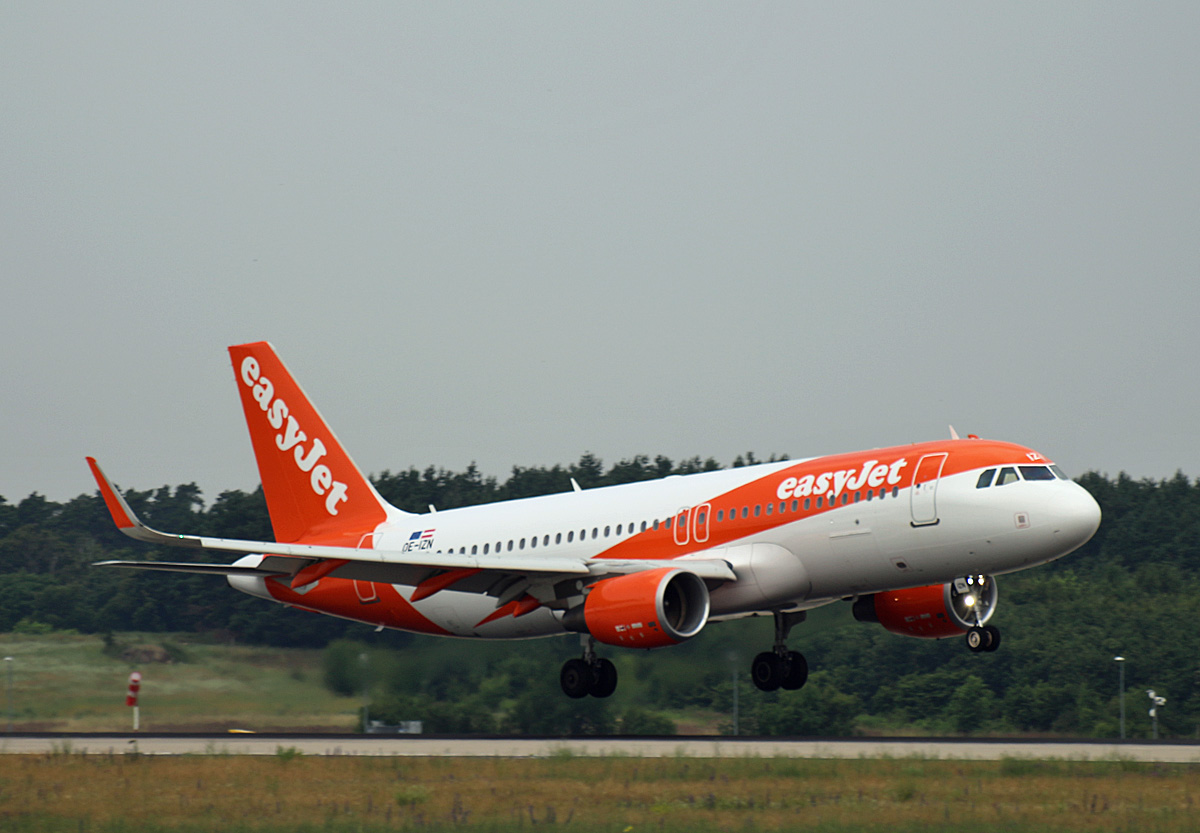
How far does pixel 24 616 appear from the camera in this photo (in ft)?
161

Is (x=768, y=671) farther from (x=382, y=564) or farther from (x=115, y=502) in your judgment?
(x=115, y=502)

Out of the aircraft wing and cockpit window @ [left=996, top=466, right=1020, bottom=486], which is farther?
the aircraft wing

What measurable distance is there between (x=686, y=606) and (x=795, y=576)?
7.10 feet

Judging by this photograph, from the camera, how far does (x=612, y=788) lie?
20625 mm

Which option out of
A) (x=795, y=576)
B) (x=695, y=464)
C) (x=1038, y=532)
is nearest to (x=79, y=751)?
(x=795, y=576)

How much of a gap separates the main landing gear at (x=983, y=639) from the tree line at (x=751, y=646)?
4394 millimetres

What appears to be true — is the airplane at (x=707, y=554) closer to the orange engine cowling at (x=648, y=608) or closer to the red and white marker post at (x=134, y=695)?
the orange engine cowling at (x=648, y=608)

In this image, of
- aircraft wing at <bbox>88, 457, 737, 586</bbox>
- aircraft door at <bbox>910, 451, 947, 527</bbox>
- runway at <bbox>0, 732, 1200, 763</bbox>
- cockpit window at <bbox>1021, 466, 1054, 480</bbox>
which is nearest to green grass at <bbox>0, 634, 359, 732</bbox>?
runway at <bbox>0, 732, 1200, 763</bbox>

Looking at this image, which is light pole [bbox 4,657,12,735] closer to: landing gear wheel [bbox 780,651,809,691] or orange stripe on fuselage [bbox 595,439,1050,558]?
orange stripe on fuselage [bbox 595,439,1050,558]

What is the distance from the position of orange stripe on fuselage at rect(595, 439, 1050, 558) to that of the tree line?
3849mm

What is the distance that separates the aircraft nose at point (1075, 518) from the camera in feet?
85.7

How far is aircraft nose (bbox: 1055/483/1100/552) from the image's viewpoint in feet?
85.7

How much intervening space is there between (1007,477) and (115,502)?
16.1m

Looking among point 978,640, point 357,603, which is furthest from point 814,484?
point 357,603
